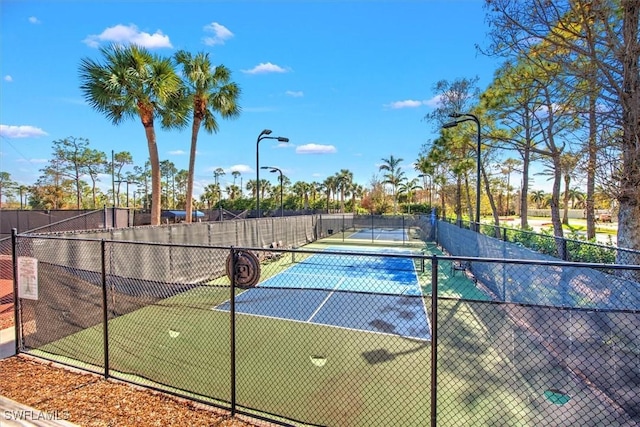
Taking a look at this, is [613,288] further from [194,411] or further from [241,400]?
[194,411]

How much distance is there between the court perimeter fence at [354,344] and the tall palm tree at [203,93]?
7.90 metres

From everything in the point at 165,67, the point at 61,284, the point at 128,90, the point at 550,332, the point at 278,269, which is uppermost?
the point at 165,67

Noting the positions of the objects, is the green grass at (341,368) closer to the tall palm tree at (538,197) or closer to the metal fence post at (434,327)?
the metal fence post at (434,327)

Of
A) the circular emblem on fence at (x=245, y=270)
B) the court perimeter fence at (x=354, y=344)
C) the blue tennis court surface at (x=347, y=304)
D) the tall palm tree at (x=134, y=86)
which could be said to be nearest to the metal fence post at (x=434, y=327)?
the court perimeter fence at (x=354, y=344)

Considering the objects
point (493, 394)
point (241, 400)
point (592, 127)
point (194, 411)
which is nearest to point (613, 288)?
point (493, 394)

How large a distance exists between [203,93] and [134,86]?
14.2 ft

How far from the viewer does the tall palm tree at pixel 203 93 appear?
15.6 m

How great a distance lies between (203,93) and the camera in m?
16.1

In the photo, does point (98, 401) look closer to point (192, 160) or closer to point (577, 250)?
point (577, 250)

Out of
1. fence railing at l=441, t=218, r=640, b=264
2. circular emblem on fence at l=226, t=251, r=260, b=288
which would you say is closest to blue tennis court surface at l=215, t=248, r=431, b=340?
circular emblem on fence at l=226, t=251, r=260, b=288

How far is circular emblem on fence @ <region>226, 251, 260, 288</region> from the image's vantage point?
162 inches

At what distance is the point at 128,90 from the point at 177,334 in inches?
357

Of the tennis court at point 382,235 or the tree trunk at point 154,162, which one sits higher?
the tree trunk at point 154,162

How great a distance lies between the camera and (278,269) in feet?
49.4
